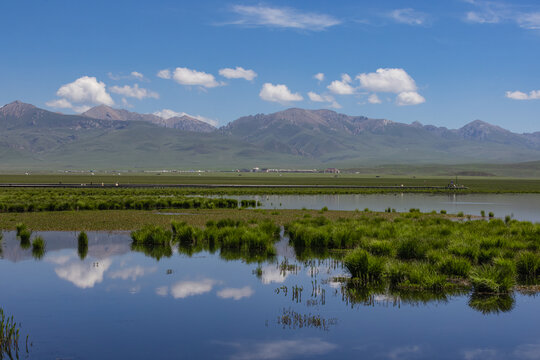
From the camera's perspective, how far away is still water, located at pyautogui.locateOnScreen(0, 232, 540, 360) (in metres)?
12.5

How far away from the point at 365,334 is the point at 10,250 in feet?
58.5

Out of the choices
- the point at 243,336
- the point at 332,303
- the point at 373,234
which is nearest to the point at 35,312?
the point at 243,336

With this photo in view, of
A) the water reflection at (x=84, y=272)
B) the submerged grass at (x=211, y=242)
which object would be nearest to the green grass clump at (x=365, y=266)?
the submerged grass at (x=211, y=242)

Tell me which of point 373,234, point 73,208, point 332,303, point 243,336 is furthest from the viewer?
point 73,208

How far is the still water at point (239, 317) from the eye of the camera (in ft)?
41.1

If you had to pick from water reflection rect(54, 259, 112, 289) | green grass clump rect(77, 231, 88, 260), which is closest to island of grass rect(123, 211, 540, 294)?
green grass clump rect(77, 231, 88, 260)

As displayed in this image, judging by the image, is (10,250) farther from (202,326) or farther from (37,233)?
(202,326)

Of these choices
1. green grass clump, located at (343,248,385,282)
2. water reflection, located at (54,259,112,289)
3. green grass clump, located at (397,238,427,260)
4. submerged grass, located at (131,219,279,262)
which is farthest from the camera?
submerged grass, located at (131,219,279,262)

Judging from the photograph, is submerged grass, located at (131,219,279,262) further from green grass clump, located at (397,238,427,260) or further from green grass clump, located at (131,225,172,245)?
green grass clump, located at (397,238,427,260)

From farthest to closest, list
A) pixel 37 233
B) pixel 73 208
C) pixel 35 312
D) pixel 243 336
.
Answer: pixel 73 208
pixel 37 233
pixel 35 312
pixel 243 336

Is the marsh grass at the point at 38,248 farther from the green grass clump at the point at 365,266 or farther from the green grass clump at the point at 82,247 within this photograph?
the green grass clump at the point at 365,266

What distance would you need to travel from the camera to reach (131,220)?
38.4m

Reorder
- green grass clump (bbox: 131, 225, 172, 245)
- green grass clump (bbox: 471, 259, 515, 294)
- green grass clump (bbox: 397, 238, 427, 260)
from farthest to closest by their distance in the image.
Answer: green grass clump (bbox: 131, 225, 172, 245)
green grass clump (bbox: 397, 238, 427, 260)
green grass clump (bbox: 471, 259, 515, 294)

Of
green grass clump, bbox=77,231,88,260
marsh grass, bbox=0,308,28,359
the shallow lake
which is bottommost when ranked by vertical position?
the shallow lake
